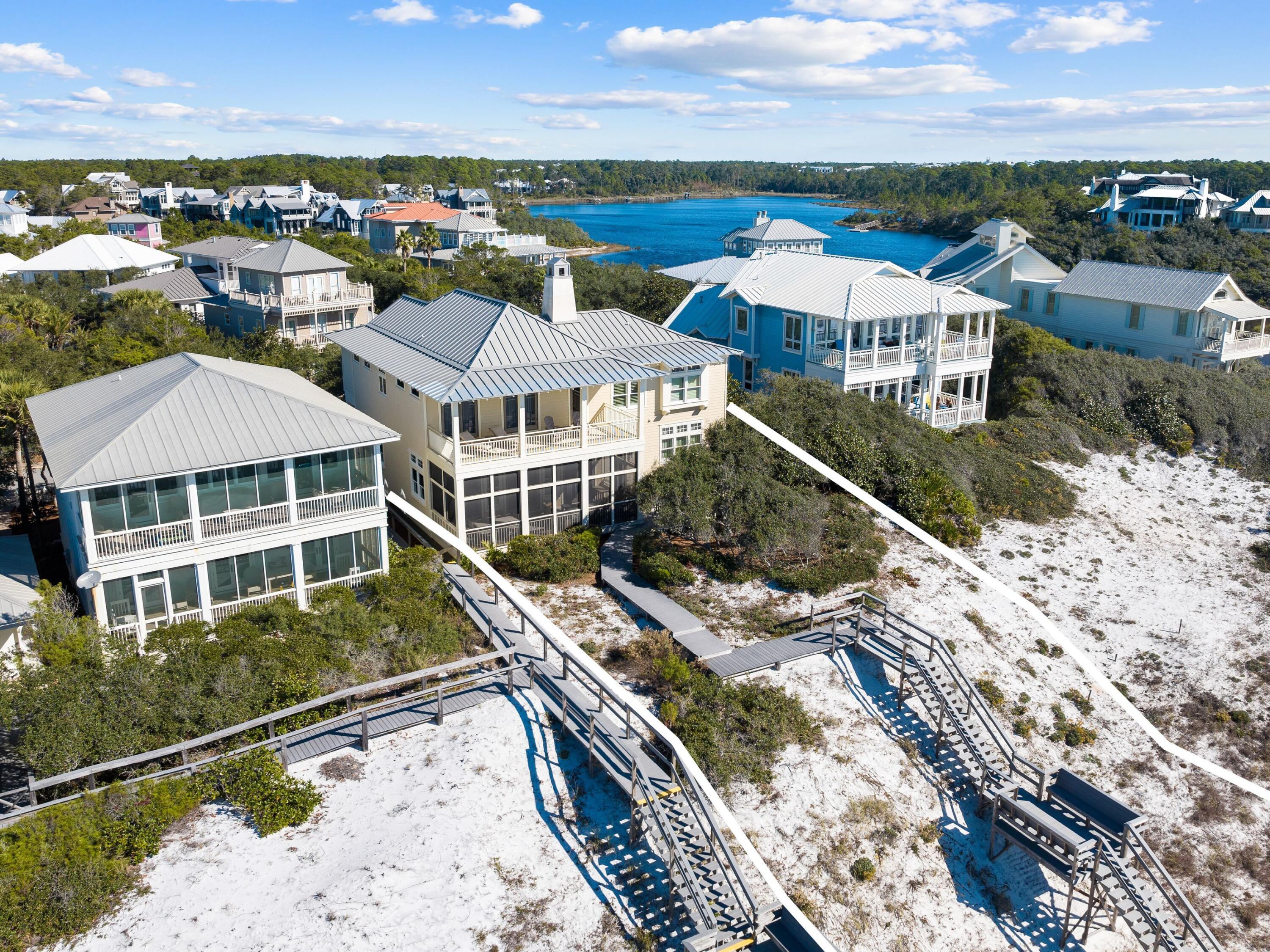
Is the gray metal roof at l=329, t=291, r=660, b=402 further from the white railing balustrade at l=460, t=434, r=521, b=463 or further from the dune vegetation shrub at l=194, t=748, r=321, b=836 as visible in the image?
the dune vegetation shrub at l=194, t=748, r=321, b=836

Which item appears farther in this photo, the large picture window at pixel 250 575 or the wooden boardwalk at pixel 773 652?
the large picture window at pixel 250 575

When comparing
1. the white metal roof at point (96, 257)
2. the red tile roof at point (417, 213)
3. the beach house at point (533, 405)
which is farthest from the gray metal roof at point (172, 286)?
the red tile roof at point (417, 213)

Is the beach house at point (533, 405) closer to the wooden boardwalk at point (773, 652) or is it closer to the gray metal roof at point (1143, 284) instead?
the wooden boardwalk at point (773, 652)

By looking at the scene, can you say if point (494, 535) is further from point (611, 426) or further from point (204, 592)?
point (204, 592)

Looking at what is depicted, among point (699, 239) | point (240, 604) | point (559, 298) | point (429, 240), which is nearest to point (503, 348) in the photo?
point (559, 298)

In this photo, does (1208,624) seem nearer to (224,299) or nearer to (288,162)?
(224,299)

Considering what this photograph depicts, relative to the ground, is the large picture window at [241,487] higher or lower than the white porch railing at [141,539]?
higher

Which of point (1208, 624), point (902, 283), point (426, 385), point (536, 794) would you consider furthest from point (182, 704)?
point (902, 283)
